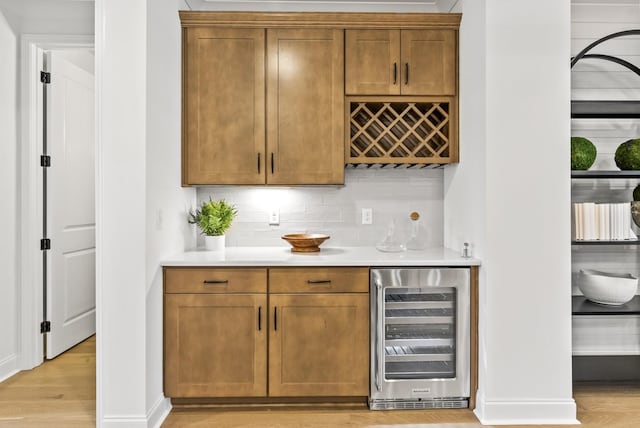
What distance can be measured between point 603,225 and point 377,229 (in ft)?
4.72

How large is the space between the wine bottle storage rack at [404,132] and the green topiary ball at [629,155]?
3.26ft

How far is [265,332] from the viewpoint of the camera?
2.78m

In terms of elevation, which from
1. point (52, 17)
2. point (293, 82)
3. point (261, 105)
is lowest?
point (261, 105)

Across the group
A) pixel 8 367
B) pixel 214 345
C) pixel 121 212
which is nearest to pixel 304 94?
pixel 121 212

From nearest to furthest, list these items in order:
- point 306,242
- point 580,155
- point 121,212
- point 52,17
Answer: point 121,212
point 580,155
point 306,242
point 52,17

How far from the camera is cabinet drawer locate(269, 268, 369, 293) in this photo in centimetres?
278

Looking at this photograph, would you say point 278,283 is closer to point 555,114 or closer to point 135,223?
point 135,223

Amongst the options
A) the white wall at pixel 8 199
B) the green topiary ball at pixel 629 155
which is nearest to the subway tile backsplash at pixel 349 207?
the green topiary ball at pixel 629 155

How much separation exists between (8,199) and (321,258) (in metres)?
2.29

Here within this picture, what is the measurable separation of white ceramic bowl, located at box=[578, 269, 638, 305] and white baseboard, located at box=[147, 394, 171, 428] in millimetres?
2639

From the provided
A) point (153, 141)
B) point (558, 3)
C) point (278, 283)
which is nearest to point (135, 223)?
point (153, 141)

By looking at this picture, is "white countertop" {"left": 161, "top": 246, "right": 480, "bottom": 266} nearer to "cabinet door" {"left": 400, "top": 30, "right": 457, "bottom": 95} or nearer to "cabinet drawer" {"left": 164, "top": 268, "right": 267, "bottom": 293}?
"cabinet drawer" {"left": 164, "top": 268, "right": 267, "bottom": 293}

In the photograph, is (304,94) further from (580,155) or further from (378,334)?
(580,155)

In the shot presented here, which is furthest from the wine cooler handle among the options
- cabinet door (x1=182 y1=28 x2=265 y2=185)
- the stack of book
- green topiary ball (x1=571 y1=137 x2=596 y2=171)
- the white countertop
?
green topiary ball (x1=571 y1=137 x2=596 y2=171)
